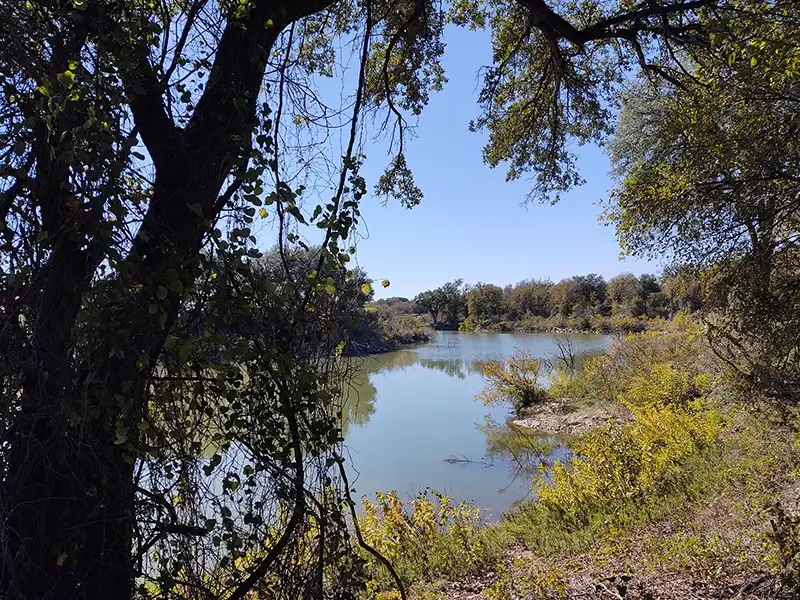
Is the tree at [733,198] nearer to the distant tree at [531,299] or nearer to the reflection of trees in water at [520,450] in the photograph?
the reflection of trees in water at [520,450]

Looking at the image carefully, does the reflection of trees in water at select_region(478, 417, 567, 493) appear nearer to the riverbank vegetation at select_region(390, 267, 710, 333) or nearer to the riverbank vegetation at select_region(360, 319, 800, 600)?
the riverbank vegetation at select_region(360, 319, 800, 600)

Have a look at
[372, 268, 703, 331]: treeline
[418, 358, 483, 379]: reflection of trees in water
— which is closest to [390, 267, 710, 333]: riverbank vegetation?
[372, 268, 703, 331]: treeline

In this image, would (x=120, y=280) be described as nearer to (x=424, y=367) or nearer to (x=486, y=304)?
(x=424, y=367)

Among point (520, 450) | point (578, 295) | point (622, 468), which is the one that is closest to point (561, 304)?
point (578, 295)

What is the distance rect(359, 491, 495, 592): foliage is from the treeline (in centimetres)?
2319

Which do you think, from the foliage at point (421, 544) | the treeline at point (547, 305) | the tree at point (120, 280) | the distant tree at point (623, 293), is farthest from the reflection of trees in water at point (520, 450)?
the distant tree at point (623, 293)

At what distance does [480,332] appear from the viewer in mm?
45906

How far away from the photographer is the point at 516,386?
509 inches

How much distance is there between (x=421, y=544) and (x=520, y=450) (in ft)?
18.1

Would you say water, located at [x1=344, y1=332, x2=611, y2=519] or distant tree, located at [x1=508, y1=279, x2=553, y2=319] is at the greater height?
distant tree, located at [x1=508, y1=279, x2=553, y2=319]

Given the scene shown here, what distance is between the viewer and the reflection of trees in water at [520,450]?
8.58 metres

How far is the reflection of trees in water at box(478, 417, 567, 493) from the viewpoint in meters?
8.58

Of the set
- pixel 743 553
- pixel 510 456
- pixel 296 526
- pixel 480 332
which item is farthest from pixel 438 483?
pixel 480 332

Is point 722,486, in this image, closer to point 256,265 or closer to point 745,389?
point 745,389
